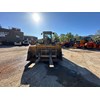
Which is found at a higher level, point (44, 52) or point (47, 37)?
point (47, 37)

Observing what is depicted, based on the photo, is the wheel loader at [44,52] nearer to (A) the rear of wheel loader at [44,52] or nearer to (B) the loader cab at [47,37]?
(A) the rear of wheel loader at [44,52]

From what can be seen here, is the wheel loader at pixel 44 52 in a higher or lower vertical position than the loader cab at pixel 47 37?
lower

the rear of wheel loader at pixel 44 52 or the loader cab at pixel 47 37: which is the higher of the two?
the loader cab at pixel 47 37

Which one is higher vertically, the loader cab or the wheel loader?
the loader cab

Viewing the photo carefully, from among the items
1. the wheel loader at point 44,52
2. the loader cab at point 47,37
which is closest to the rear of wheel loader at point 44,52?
the wheel loader at point 44,52

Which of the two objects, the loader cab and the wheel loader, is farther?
the loader cab

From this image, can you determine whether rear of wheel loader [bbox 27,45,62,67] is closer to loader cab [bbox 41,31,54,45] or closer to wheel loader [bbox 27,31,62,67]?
wheel loader [bbox 27,31,62,67]

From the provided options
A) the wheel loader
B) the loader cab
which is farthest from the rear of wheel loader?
the loader cab

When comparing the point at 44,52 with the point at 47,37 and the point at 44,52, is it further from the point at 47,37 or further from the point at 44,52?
the point at 47,37

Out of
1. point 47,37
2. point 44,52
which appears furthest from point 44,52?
point 47,37

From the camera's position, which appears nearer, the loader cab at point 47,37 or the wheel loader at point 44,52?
the wheel loader at point 44,52

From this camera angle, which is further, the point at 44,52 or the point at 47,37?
the point at 47,37
